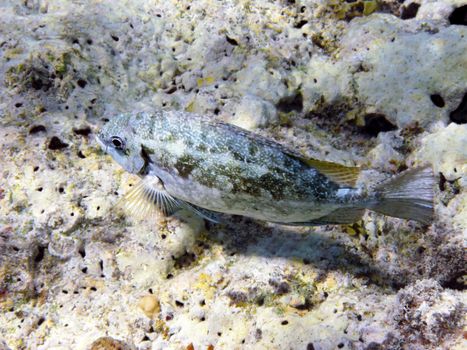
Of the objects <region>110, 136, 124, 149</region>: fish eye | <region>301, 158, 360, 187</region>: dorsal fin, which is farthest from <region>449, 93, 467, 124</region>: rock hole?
<region>110, 136, 124, 149</region>: fish eye

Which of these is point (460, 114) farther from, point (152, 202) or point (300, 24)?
point (152, 202)

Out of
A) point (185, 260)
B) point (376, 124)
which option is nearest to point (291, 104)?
point (376, 124)

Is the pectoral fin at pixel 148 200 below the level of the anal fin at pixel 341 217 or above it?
below

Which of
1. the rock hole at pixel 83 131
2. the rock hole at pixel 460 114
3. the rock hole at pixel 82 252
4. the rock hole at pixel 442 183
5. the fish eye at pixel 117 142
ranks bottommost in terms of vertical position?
the rock hole at pixel 82 252

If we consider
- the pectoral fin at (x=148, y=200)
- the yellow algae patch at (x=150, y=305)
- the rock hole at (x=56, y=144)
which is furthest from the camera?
the rock hole at (x=56, y=144)

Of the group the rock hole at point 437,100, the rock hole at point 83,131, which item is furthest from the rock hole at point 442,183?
the rock hole at point 83,131

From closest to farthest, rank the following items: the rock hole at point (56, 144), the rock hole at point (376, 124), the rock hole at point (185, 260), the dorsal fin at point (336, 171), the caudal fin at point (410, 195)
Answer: the caudal fin at point (410, 195)
the dorsal fin at point (336, 171)
the rock hole at point (185, 260)
the rock hole at point (56, 144)
the rock hole at point (376, 124)

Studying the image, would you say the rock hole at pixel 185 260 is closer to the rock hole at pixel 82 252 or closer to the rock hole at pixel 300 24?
the rock hole at pixel 82 252
